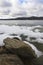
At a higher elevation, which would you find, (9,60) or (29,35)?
(9,60)

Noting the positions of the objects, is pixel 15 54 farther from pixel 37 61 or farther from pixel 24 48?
pixel 37 61

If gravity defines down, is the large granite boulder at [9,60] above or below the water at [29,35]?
above

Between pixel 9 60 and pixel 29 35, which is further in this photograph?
pixel 29 35

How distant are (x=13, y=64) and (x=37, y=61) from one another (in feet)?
7.56

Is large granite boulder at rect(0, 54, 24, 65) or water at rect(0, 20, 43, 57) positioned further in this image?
water at rect(0, 20, 43, 57)

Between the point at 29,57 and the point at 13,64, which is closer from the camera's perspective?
the point at 13,64

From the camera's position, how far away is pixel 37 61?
370 inches

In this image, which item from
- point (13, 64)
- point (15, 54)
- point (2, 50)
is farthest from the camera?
point (2, 50)

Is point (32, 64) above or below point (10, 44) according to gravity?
below

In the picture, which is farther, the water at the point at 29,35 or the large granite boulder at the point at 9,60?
the water at the point at 29,35

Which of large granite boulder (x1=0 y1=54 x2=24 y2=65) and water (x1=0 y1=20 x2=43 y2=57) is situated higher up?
large granite boulder (x1=0 y1=54 x2=24 y2=65)

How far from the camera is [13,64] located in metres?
7.36

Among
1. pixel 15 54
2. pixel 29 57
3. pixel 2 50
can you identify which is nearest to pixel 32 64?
pixel 29 57

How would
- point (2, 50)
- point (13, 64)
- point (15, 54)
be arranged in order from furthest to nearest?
point (2, 50) < point (15, 54) < point (13, 64)
